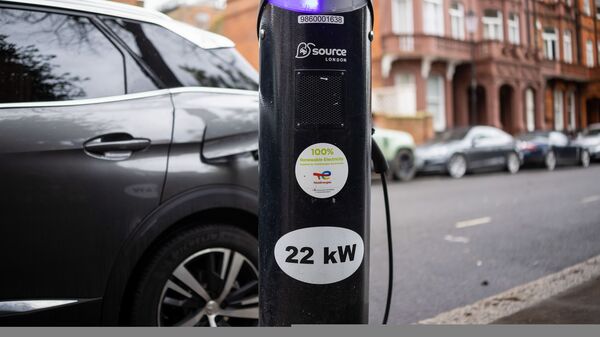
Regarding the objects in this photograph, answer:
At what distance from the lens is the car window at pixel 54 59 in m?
2.34

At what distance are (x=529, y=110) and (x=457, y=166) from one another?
1060 cm

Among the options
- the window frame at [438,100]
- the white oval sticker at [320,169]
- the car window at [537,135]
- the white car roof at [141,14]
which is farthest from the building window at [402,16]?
the white oval sticker at [320,169]

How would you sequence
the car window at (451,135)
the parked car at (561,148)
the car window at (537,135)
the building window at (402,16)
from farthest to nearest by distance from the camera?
the building window at (402,16), the car window at (451,135), the car window at (537,135), the parked car at (561,148)

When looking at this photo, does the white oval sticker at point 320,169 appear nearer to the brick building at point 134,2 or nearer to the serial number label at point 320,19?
the serial number label at point 320,19

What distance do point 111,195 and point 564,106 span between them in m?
2.77

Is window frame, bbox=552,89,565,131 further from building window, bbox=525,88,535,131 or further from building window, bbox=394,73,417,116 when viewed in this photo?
building window, bbox=394,73,417,116

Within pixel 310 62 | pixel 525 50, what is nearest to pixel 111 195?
pixel 310 62

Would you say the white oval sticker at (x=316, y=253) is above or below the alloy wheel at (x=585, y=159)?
below

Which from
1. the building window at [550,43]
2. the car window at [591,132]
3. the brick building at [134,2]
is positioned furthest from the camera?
the car window at [591,132]

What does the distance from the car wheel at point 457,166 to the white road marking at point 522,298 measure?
36.6 feet

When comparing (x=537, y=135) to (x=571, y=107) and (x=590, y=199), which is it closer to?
(x=571, y=107)

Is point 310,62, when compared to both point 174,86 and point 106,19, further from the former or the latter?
point 106,19

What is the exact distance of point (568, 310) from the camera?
2.64m

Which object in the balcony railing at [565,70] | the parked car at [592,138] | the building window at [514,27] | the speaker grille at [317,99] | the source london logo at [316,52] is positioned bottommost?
the parked car at [592,138]
